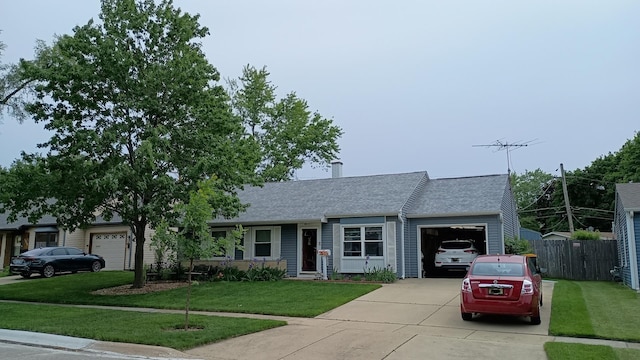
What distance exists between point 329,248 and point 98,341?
13.1m

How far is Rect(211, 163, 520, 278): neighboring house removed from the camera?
20094 mm

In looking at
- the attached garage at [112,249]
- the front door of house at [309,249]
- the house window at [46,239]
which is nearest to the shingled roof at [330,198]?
the front door of house at [309,249]

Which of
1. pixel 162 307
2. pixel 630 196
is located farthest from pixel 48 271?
pixel 630 196

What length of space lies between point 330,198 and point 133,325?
44.6ft

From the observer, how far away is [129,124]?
16.8 metres

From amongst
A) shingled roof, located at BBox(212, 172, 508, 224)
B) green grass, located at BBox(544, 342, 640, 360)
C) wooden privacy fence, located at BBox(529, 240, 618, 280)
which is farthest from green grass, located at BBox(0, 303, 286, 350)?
wooden privacy fence, located at BBox(529, 240, 618, 280)

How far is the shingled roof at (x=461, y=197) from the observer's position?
1978 centimetres

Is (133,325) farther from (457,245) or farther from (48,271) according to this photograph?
(48,271)

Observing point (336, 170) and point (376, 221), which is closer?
point (376, 221)

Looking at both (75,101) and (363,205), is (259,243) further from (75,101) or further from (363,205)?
(75,101)

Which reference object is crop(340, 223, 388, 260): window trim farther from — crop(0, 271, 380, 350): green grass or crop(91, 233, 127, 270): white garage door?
crop(91, 233, 127, 270): white garage door

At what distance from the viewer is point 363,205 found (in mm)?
21484

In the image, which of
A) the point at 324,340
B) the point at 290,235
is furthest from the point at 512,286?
the point at 290,235

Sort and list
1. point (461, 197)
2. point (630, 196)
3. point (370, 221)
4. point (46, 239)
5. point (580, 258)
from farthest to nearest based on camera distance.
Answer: point (46, 239) → point (580, 258) → point (461, 197) → point (370, 221) → point (630, 196)
